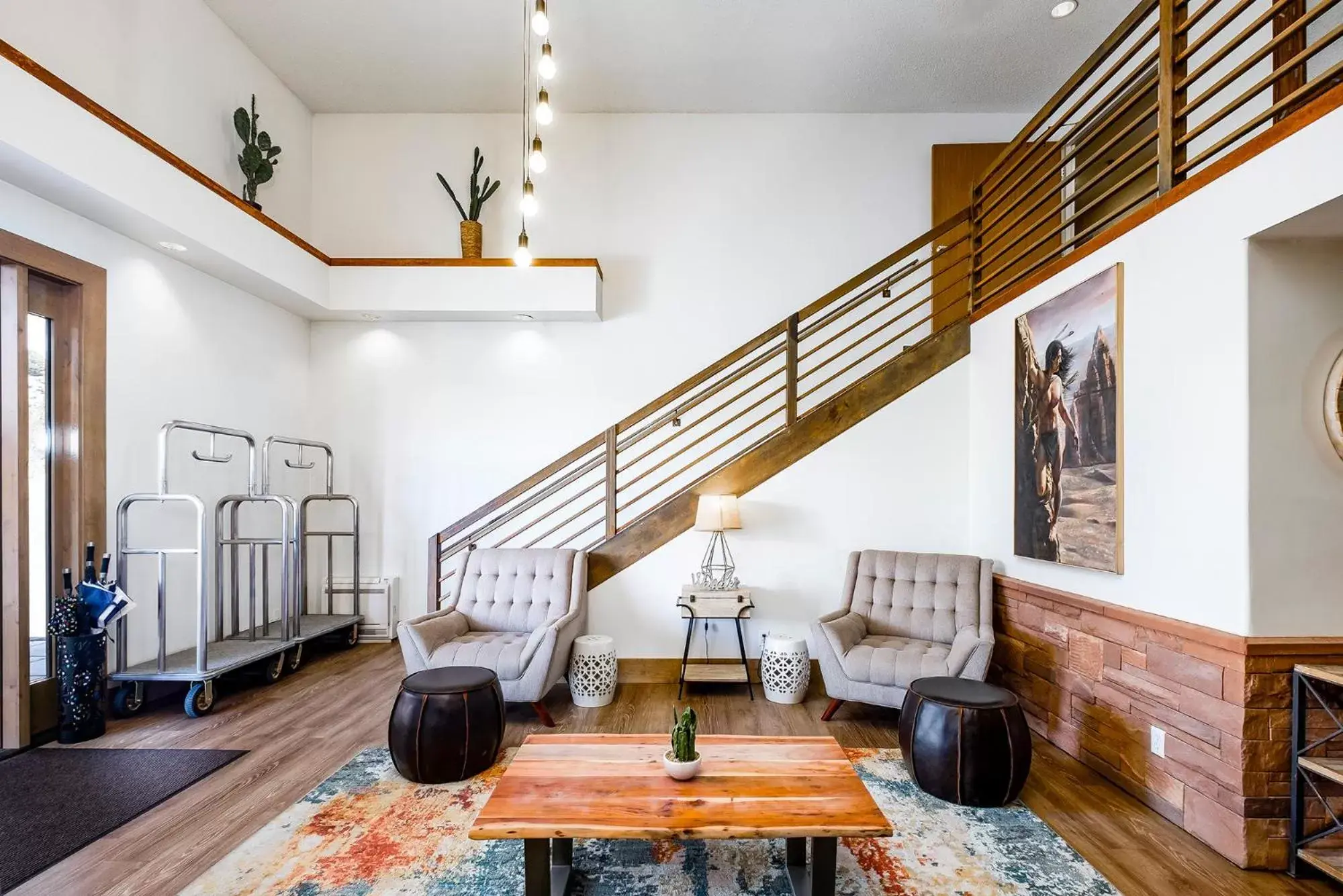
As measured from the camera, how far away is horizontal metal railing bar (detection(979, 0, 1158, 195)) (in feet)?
10.3

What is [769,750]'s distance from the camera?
2607mm

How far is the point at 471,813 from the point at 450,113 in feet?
18.6

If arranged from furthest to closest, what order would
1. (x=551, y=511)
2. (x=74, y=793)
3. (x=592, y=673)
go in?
(x=551, y=511) < (x=592, y=673) < (x=74, y=793)

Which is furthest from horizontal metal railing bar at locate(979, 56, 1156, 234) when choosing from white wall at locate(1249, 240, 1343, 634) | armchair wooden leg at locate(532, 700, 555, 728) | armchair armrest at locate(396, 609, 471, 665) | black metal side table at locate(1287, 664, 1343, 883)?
armchair armrest at locate(396, 609, 471, 665)

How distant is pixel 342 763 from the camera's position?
3354 millimetres

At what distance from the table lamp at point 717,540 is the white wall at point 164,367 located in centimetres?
345

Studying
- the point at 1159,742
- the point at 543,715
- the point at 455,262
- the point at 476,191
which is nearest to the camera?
the point at 1159,742

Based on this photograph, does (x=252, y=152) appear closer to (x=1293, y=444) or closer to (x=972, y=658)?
(x=972, y=658)

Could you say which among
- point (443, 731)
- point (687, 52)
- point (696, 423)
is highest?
point (687, 52)

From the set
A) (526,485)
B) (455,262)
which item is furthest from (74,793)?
(455,262)

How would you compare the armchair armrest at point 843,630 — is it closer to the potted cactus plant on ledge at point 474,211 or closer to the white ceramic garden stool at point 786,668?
the white ceramic garden stool at point 786,668

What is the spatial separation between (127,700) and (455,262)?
3624 millimetres

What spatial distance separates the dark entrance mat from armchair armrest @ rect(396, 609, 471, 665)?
935 mm

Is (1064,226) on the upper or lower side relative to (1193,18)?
lower
